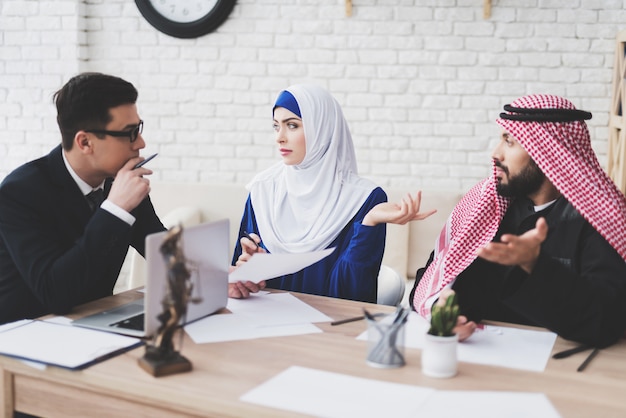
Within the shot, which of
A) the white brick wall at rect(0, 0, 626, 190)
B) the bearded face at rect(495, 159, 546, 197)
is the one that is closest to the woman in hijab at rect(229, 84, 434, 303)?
the bearded face at rect(495, 159, 546, 197)

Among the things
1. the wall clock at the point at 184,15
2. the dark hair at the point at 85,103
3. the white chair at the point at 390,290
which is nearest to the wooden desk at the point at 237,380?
the dark hair at the point at 85,103

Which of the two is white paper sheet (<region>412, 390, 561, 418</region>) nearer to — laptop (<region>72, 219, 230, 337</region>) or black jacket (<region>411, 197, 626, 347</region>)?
black jacket (<region>411, 197, 626, 347</region>)

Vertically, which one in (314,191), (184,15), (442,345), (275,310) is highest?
(184,15)

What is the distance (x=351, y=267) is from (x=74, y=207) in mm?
872

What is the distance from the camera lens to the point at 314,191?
2631 mm

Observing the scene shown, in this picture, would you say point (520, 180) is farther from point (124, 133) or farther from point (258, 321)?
point (124, 133)

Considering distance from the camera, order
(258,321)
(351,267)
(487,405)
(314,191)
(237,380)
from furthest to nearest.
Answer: (314,191) → (351,267) → (258,321) → (237,380) → (487,405)

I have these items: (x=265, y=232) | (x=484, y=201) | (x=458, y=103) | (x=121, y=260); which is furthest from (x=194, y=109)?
(x=484, y=201)

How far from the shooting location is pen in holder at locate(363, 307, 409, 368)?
1.52m

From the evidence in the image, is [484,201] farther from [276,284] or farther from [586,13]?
[586,13]

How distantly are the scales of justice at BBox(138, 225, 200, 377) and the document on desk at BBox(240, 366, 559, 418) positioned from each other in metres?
0.20

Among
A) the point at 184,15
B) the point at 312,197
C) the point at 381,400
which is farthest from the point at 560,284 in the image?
the point at 184,15

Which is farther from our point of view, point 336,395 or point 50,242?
point 50,242

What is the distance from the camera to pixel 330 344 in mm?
1679
